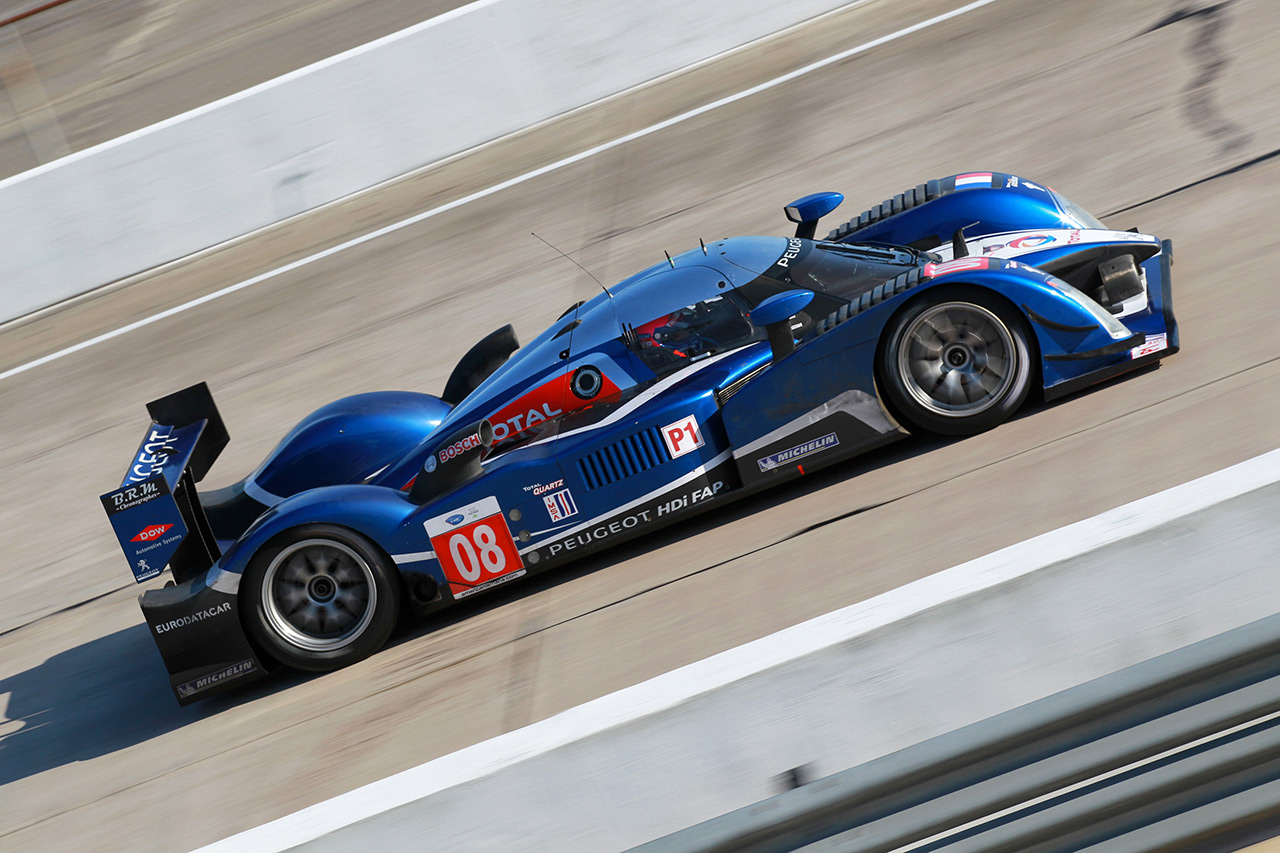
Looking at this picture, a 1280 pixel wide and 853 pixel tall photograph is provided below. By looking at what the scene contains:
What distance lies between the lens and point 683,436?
5535mm

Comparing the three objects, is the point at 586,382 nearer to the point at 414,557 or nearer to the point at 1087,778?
the point at 414,557

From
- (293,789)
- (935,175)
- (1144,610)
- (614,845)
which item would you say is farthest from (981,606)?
(935,175)

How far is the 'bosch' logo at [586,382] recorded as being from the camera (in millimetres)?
5793

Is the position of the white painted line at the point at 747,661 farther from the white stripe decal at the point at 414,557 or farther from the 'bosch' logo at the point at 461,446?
the 'bosch' logo at the point at 461,446

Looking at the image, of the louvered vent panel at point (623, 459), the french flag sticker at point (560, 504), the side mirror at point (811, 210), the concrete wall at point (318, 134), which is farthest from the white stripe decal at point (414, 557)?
the concrete wall at point (318, 134)

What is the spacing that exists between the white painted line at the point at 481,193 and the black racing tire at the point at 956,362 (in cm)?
676

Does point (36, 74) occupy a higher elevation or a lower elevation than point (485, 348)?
higher

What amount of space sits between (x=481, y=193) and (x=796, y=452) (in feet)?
22.4

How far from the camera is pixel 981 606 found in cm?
349

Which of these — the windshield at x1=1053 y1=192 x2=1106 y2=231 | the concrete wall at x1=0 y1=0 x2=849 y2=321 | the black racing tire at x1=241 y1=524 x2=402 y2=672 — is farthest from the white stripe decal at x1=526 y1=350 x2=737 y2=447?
the concrete wall at x1=0 y1=0 x2=849 y2=321

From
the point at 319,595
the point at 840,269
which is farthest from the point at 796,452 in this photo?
the point at 319,595

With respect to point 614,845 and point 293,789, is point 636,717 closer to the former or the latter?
point 614,845

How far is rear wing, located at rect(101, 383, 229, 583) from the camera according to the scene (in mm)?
5797

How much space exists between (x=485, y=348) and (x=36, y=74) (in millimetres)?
7597
